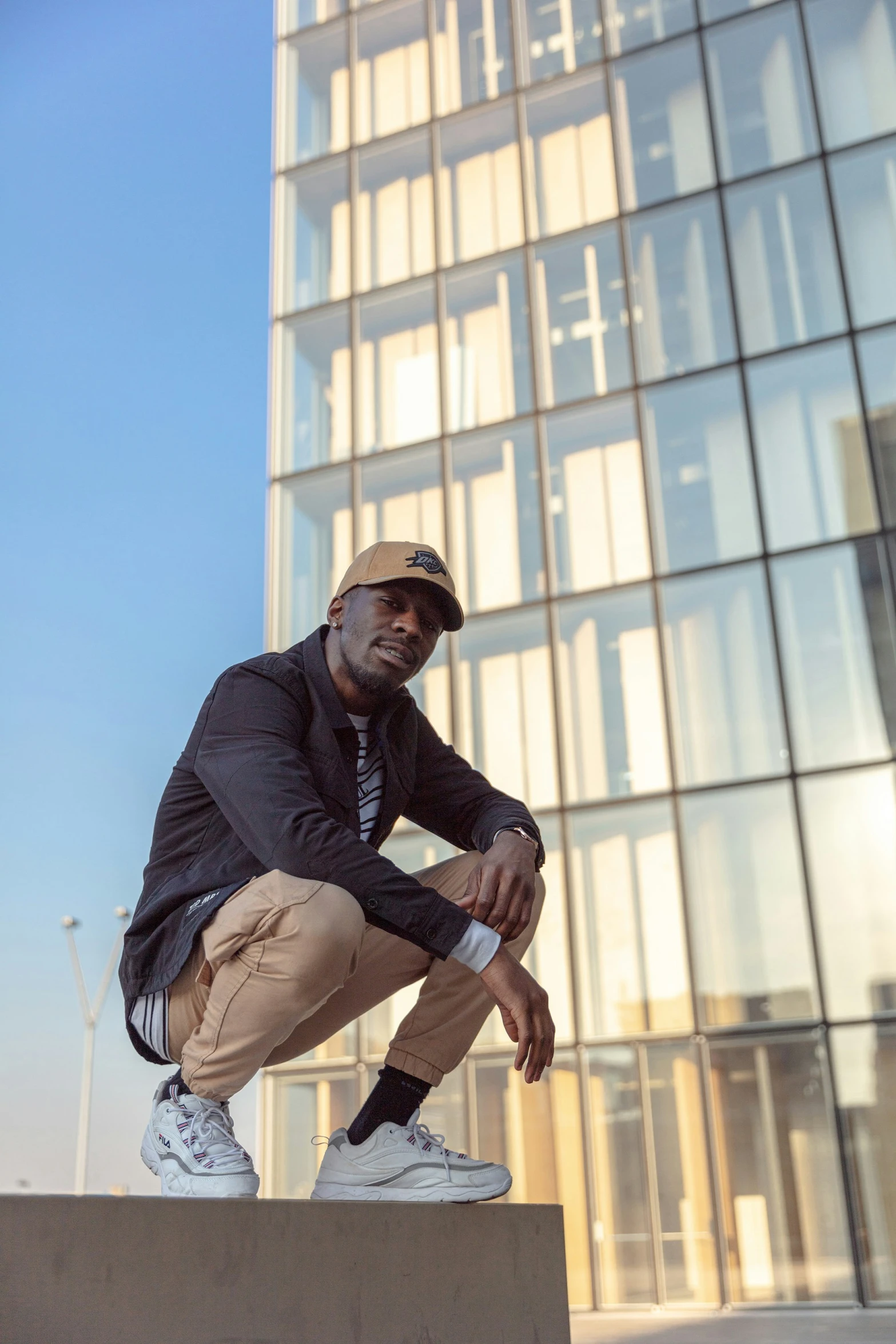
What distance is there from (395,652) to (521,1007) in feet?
2.65

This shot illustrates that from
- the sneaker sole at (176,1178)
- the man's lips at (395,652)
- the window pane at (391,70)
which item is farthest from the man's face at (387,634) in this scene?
the window pane at (391,70)

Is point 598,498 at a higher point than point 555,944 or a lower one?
higher

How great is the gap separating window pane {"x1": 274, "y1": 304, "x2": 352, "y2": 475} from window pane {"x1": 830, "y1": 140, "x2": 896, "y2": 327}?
4.77 m

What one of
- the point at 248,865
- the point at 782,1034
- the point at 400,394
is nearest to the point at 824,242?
the point at 400,394

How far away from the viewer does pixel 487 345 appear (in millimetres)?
10906

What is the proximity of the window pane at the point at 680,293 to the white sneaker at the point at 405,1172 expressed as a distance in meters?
8.57

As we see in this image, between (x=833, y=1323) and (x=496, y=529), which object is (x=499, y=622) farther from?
(x=833, y=1323)

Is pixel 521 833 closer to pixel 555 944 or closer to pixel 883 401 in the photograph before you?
pixel 555 944

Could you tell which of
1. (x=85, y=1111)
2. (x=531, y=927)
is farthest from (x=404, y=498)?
(x=85, y=1111)

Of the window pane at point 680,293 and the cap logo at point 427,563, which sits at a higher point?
the window pane at point 680,293

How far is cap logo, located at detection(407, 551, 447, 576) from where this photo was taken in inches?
100

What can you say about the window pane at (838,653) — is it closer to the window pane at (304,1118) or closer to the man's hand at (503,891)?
the window pane at (304,1118)

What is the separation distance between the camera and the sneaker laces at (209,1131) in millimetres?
2047

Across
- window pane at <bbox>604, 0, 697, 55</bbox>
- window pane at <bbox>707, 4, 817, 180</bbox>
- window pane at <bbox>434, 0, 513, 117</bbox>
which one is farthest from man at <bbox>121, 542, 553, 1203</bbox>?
window pane at <bbox>434, 0, 513, 117</bbox>
